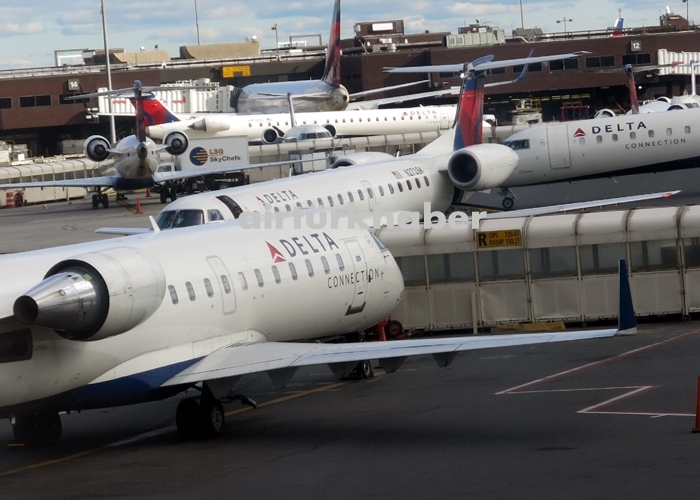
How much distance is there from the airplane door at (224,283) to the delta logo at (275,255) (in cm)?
129

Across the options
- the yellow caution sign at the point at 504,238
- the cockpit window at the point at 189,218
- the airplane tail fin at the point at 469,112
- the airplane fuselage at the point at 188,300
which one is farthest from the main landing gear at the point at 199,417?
the airplane tail fin at the point at 469,112

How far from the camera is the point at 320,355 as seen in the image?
17.0 meters

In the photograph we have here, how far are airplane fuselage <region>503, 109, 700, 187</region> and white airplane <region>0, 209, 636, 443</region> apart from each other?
2882 cm

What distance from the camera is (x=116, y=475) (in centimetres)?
1526

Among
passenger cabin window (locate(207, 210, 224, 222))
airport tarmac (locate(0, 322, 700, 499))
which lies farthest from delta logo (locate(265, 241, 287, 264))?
passenger cabin window (locate(207, 210, 224, 222))

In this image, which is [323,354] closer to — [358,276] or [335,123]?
[358,276]

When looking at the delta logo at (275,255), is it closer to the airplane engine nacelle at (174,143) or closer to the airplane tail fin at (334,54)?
the airplane engine nacelle at (174,143)

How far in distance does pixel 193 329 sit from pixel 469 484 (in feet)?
19.8

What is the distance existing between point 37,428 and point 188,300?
125 inches

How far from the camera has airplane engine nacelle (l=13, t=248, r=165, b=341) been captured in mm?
14602

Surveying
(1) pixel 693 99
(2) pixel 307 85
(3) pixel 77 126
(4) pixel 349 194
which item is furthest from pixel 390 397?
(3) pixel 77 126

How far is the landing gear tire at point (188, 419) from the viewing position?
17391mm

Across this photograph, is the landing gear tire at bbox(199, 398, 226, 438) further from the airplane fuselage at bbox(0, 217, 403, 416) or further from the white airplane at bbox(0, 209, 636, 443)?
the airplane fuselage at bbox(0, 217, 403, 416)

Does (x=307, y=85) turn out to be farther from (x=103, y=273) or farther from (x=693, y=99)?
(x=103, y=273)
